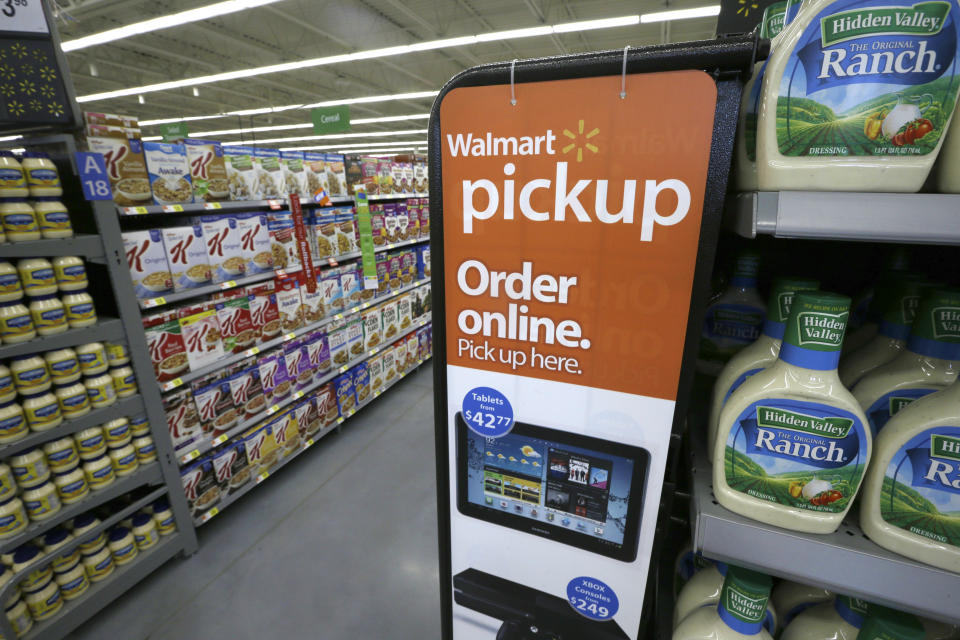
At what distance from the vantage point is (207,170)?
2.47 m

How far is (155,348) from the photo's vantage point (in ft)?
7.45

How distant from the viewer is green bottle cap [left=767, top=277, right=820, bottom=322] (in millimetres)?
745

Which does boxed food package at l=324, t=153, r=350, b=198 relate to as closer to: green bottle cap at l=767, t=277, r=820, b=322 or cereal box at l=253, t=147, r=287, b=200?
cereal box at l=253, t=147, r=287, b=200

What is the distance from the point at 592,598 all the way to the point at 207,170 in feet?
9.24

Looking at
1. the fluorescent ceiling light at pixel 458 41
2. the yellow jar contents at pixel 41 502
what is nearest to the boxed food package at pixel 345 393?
the yellow jar contents at pixel 41 502

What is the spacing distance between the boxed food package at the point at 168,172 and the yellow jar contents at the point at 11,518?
1494mm

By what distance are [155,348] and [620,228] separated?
2503 mm

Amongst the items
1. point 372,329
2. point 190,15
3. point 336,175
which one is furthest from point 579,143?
point 190,15

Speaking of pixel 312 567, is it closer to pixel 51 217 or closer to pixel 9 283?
pixel 9 283

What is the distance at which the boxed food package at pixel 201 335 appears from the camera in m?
2.41

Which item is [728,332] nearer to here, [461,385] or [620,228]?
[620,228]

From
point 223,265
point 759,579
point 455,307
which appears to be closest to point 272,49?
point 223,265

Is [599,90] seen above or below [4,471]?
above

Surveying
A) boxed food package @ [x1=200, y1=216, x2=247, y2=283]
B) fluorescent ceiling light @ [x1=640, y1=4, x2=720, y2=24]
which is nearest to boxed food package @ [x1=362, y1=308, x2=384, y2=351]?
boxed food package @ [x1=200, y1=216, x2=247, y2=283]
